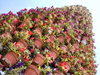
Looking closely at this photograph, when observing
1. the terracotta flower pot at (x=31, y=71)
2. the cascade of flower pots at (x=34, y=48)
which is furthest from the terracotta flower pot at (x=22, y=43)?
the terracotta flower pot at (x=31, y=71)

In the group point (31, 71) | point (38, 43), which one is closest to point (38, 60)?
point (31, 71)

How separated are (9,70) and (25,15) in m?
2.15

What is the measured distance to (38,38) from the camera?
296cm

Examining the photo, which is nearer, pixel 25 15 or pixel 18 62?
pixel 18 62

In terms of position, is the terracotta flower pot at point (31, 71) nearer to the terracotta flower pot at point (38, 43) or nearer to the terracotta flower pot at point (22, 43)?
the terracotta flower pot at point (22, 43)

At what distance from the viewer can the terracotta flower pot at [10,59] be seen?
2004mm

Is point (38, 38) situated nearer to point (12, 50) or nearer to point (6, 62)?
point (12, 50)

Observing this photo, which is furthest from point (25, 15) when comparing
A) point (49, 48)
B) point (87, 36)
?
point (87, 36)

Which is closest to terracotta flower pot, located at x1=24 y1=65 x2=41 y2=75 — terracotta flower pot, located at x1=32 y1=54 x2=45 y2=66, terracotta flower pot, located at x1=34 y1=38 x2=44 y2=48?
terracotta flower pot, located at x1=32 y1=54 x2=45 y2=66

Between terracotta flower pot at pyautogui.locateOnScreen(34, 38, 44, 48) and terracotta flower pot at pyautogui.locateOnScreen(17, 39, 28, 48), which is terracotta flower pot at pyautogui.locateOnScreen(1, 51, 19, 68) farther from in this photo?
terracotta flower pot at pyautogui.locateOnScreen(34, 38, 44, 48)

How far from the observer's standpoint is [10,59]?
2057mm

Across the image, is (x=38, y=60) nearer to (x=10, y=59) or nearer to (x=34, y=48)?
(x=34, y=48)

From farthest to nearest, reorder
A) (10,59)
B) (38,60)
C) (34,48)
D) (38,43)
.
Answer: (38,43) → (34,48) → (38,60) → (10,59)

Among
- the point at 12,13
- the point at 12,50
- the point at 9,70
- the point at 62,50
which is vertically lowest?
the point at 9,70
